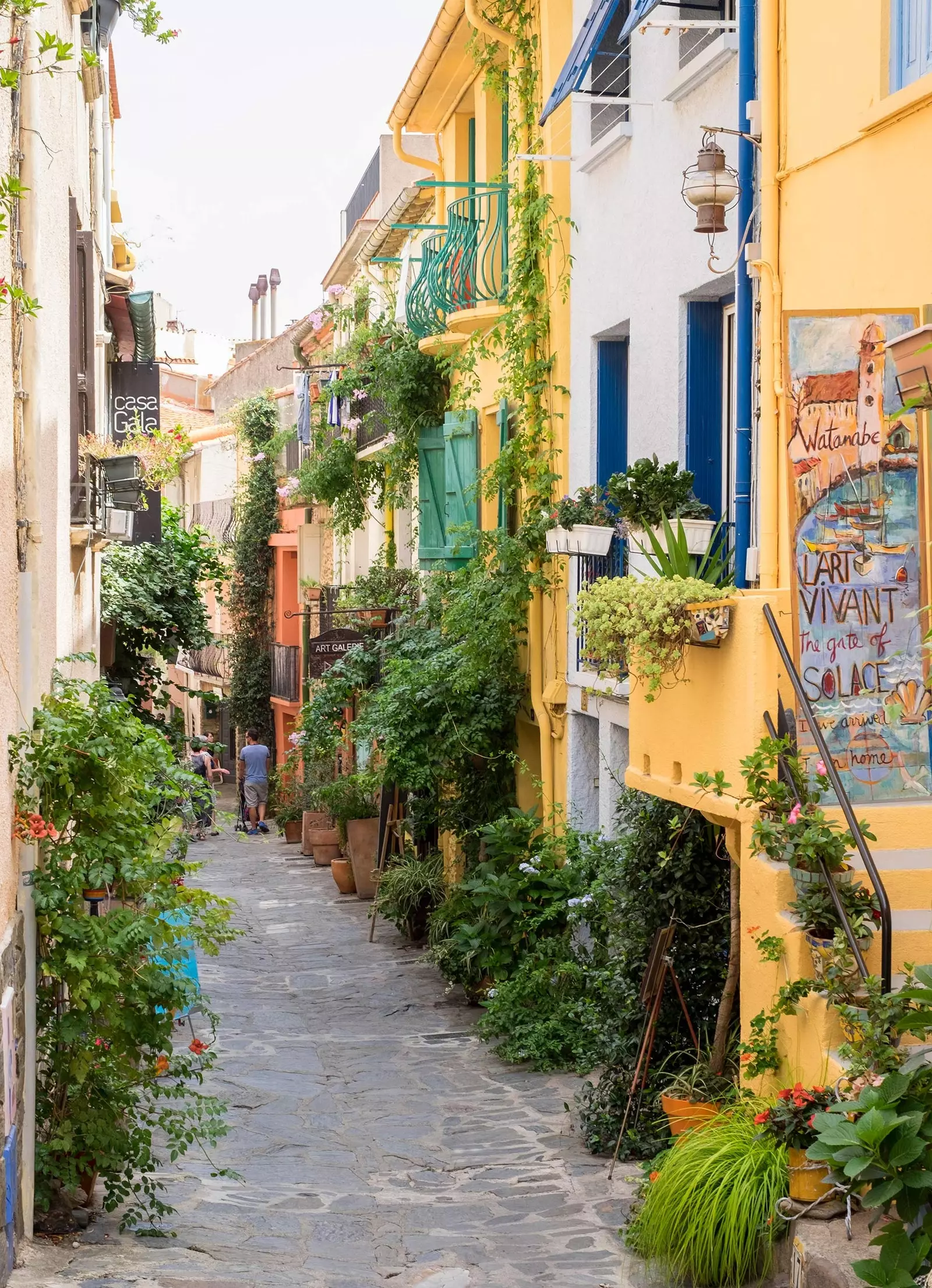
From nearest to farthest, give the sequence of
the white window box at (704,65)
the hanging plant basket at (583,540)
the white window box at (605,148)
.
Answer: the white window box at (704,65), the hanging plant basket at (583,540), the white window box at (605,148)

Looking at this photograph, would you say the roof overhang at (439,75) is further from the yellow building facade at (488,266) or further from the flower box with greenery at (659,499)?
the flower box with greenery at (659,499)

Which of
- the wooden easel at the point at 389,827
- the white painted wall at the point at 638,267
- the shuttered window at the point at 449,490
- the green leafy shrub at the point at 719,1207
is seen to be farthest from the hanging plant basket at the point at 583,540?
the wooden easel at the point at 389,827

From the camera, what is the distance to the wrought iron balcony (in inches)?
1222

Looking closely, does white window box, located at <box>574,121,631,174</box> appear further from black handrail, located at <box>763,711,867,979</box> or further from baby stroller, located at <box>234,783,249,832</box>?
baby stroller, located at <box>234,783,249,832</box>

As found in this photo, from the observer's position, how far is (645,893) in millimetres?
8805

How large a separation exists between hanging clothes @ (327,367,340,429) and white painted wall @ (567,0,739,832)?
10.4 metres

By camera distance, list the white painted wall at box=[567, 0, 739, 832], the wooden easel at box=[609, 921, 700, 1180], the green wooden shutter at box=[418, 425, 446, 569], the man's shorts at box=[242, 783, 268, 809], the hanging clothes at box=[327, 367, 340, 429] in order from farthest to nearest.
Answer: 1. the man's shorts at box=[242, 783, 268, 809]
2. the hanging clothes at box=[327, 367, 340, 429]
3. the green wooden shutter at box=[418, 425, 446, 569]
4. the white painted wall at box=[567, 0, 739, 832]
5. the wooden easel at box=[609, 921, 700, 1180]

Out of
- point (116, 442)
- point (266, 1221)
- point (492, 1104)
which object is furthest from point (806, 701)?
point (116, 442)

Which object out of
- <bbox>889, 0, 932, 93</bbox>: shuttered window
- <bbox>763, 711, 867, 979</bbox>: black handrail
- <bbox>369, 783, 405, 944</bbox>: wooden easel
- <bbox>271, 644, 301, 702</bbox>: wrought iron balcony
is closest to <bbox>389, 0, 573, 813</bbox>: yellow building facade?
<bbox>369, 783, 405, 944</bbox>: wooden easel

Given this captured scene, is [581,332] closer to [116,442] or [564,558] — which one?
[564,558]

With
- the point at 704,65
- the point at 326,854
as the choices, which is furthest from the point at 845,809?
the point at 326,854

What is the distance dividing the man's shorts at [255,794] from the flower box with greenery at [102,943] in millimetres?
20944

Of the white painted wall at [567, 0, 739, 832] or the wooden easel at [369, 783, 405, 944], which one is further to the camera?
the wooden easel at [369, 783, 405, 944]

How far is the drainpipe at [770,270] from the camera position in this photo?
727 centimetres
